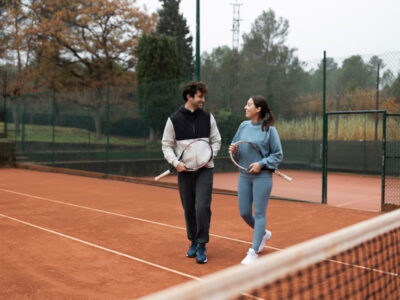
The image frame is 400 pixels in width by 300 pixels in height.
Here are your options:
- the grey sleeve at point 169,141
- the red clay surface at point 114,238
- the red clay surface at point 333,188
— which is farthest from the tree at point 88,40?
the grey sleeve at point 169,141

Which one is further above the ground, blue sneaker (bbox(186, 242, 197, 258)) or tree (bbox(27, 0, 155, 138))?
tree (bbox(27, 0, 155, 138))

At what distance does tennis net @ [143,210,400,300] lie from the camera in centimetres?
169

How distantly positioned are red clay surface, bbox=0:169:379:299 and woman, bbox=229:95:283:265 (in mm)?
502

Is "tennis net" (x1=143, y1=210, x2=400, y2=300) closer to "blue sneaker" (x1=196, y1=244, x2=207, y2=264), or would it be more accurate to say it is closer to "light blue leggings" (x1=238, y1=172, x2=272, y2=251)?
"light blue leggings" (x1=238, y1=172, x2=272, y2=251)

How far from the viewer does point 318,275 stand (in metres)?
4.14

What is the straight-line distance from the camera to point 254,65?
153 feet

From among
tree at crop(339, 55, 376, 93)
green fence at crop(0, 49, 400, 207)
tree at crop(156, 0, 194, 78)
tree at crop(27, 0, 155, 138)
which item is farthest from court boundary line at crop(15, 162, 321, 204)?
tree at crop(156, 0, 194, 78)

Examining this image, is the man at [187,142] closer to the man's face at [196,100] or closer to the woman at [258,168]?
the man's face at [196,100]

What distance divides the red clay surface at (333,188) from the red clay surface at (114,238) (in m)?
1.30

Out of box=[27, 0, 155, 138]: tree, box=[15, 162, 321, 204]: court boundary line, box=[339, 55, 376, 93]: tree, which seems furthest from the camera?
box=[27, 0, 155, 138]: tree

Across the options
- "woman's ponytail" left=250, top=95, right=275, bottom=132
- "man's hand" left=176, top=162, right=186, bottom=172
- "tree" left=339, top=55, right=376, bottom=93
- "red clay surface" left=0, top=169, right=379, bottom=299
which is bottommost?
"red clay surface" left=0, top=169, right=379, bottom=299

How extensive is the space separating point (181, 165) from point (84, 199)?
543cm

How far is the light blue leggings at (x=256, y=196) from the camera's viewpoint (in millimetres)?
4664

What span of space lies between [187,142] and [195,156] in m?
0.18
